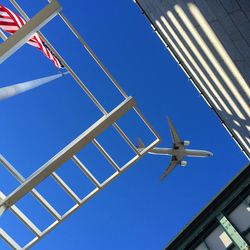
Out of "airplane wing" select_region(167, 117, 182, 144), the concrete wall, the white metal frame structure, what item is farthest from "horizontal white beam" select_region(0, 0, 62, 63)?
"airplane wing" select_region(167, 117, 182, 144)

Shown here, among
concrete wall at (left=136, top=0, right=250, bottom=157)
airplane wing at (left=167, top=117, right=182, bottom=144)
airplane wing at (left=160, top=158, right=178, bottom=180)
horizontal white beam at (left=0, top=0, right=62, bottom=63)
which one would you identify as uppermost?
horizontal white beam at (left=0, top=0, right=62, bottom=63)

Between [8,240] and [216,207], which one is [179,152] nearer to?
[216,207]

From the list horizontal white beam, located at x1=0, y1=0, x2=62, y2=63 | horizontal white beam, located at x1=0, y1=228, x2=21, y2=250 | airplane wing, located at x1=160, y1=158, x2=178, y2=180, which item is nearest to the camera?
horizontal white beam, located at x1=0, y1=0, x2=62, y2=63

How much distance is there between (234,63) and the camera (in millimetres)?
13109

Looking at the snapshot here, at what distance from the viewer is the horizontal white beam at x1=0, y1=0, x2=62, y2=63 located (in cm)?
756

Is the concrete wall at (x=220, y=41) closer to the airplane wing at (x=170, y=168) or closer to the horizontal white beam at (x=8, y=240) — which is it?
the horizontal white beam at (x=8, y=240)

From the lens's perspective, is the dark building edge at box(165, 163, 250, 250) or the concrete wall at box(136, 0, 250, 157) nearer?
the concrete wall at box(136, 0, 250, 157)

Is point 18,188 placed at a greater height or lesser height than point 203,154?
greater

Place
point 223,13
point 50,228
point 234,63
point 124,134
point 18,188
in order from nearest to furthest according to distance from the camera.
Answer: point 18,188 → point 50,228 → point 124,134 → point 223,13 → point 234,63

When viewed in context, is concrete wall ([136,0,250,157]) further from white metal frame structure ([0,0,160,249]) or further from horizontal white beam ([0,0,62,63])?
horizontal white beam ([0,0,62,63])

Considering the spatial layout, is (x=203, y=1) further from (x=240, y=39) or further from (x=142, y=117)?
(x=142, y=117)

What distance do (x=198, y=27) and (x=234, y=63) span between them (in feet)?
7.27

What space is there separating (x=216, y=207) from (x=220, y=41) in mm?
12220

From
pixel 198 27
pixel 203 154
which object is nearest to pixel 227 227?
pixel 198 27
